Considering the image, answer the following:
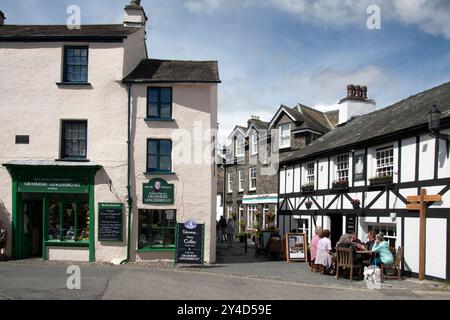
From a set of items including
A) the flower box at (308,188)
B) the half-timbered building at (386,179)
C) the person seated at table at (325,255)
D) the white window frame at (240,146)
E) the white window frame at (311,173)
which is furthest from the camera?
Result: the white window frame at (240,146)

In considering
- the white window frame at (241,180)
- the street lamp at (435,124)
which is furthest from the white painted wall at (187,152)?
the white window frame at (241,180)

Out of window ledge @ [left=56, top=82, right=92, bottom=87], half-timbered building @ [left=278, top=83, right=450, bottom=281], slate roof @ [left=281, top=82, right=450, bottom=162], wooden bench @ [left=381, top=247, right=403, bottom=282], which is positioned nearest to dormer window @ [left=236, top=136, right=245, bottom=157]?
half-timbered building @ [left=278, top=83, right=450, bottom=281]

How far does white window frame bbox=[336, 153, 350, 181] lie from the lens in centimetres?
1766

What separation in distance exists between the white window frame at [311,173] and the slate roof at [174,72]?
6.72 m

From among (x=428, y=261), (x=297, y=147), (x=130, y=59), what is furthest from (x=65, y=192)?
(x=297, y=147)

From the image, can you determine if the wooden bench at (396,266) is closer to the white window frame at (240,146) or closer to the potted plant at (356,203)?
the potted plant at (356,203)

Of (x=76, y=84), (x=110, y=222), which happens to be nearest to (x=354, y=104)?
(x=76, y=84)

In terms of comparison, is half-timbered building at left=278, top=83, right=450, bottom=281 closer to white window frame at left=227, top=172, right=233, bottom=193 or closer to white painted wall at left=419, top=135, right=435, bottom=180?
white painted wall at left=419, top=135, right=435, bottom=180

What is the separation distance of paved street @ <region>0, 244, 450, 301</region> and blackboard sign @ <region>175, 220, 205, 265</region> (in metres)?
0.34

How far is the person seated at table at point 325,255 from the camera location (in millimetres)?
13766

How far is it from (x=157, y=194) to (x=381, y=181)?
7621 mm

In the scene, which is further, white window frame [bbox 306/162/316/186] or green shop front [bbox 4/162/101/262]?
white window frame [bbox 306/162/316/186]

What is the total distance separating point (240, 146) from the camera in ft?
109
